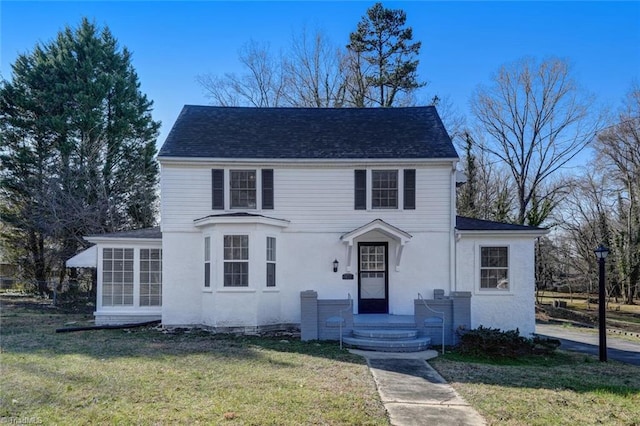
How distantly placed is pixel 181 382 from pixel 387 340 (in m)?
5.72

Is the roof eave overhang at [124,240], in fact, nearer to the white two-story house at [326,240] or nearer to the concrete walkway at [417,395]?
the white two-story house at [326,240]

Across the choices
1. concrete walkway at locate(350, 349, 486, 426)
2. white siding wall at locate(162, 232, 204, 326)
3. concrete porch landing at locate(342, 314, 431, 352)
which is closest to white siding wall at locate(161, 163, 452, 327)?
white siding wall at locate(162, 232, 204, 326)

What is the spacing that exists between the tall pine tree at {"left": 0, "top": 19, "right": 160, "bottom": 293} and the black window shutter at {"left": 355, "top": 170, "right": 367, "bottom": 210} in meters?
13.8

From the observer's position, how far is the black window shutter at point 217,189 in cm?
1430

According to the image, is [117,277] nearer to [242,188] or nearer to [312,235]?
[242,188]

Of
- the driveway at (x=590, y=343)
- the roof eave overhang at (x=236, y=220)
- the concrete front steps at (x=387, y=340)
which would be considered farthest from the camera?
the roof eave overhang at (x=236, y=220)

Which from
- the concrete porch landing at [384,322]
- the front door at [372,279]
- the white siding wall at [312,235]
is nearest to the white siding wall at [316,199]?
the white siding wall at [312,235]

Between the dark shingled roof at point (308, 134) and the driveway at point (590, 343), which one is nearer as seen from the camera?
the driveway at point (590, 343)

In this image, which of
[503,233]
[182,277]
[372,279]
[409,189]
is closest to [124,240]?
[182,277]

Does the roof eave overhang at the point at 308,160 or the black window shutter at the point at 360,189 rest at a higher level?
the roof eave overhang at the point at 308,160

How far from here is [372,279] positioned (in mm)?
14359

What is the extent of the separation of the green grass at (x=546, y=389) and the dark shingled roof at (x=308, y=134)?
654cm

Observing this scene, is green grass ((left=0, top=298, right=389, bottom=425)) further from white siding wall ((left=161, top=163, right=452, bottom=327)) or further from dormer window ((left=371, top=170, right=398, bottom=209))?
dormer window ((left=371, top=170, right=398, bottom=209))

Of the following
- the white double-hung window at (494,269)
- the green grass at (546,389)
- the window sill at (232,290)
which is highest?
the white double-hung window at (494,269)
